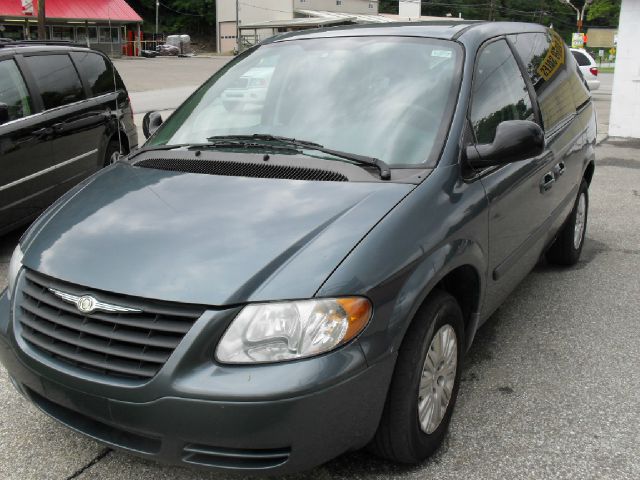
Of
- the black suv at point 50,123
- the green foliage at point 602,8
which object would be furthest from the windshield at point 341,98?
the green foliage at point 602,8

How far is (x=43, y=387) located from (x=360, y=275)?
45.9 inches

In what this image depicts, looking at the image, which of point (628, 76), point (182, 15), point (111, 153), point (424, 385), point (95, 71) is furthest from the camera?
point (182, 15)

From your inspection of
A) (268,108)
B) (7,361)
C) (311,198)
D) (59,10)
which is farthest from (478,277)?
(59,10)

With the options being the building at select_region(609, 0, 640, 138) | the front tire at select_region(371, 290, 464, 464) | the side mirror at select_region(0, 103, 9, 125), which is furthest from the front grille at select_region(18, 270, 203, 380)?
the building at select_region(609, 0, 640, 138)

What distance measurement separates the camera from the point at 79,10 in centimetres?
5462

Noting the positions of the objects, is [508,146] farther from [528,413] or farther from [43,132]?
[43,132]

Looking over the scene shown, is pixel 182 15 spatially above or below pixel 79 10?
above

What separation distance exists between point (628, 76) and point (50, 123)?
11319mm

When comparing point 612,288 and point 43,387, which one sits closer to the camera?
point 43,387

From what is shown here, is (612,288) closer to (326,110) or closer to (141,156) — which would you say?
(326,110)

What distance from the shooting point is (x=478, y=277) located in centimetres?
296

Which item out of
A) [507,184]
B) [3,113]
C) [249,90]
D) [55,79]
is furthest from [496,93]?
[55,79]

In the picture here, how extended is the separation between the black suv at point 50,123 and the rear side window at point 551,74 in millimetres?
3710

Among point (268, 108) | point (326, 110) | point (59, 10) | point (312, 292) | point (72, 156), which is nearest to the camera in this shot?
point (312, 292)
